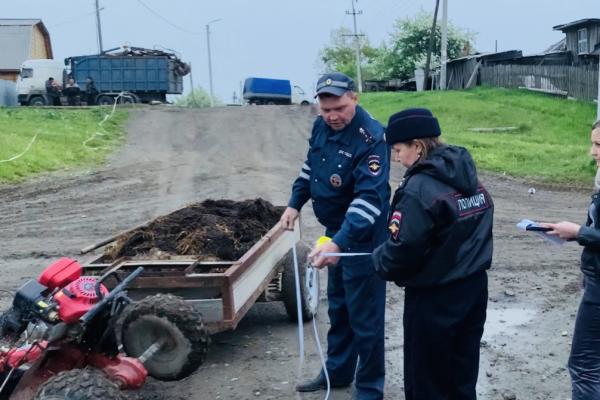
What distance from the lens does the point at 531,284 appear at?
8.38m

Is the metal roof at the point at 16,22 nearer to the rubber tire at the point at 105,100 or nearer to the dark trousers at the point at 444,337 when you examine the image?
the rubber tire at the point at 105,100

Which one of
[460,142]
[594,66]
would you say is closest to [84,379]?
[460,142]

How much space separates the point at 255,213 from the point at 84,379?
394 centimetres

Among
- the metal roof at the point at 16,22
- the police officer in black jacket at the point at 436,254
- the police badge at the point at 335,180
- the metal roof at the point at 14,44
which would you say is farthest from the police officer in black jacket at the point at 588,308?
the metal roof at the point at 16,22

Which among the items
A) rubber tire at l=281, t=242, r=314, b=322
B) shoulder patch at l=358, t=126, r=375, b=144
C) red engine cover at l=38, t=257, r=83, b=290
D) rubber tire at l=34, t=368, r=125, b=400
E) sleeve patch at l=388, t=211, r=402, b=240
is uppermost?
shoulder patch at l=358, t=126, r=375, b=144

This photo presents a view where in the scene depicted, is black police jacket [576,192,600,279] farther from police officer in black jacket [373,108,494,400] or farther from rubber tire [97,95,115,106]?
rubber tire [97,95,115,106]

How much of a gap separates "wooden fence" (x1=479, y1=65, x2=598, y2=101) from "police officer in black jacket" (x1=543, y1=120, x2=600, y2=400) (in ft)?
96.8

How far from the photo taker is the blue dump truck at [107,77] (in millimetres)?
39031

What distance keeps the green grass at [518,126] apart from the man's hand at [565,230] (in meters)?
13.7

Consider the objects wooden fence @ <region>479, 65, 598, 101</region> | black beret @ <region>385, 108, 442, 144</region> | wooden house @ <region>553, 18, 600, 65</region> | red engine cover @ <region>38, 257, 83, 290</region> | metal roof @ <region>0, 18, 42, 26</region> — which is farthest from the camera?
metal roof @ <region>0, 18, 42, 26</region>

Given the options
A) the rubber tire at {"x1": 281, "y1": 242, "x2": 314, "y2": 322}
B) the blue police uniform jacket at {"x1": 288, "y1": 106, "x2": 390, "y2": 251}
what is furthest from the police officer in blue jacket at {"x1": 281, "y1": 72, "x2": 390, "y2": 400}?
the rubber tire at {"x1": 281, "y1": 242, "x2": 314, "y2": 322}

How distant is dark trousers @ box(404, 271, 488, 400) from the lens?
375cm

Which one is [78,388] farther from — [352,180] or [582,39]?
[582,39]

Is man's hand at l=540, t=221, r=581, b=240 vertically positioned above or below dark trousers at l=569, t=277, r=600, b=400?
above
